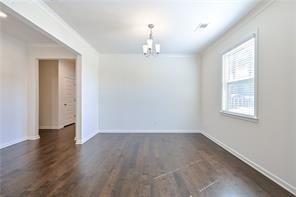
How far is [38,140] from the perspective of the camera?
5.29m

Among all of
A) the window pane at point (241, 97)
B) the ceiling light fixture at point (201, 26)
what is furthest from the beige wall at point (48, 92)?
the window pane at point (241, 97)

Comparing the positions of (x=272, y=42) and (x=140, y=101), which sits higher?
(x=272, y=42)

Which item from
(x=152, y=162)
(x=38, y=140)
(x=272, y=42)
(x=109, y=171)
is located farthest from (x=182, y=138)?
(x=38, y=140)

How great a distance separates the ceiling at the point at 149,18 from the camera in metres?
2.98

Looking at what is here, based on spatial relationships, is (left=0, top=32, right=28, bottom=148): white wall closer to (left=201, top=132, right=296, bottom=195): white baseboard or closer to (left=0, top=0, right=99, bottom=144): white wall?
(left=0, top=0, right=99, bottom=144): white wall

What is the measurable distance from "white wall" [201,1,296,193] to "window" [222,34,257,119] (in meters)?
0.16

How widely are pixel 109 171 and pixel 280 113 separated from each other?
2552 millimetres

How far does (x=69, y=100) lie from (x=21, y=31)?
14.0 feet

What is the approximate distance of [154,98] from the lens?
21.2 ft

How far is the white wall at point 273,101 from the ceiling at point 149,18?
39 centimetres

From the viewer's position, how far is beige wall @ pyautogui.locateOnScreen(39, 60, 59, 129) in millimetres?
7301

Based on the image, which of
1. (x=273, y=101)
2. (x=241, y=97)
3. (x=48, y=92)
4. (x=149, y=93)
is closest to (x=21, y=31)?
(x=48, y=92)

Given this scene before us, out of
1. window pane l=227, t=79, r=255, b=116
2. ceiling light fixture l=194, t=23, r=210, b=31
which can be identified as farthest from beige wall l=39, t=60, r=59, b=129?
window pane l=227, t=79, r=255, b=116

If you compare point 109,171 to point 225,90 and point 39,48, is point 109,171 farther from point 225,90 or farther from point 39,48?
point 39,48
